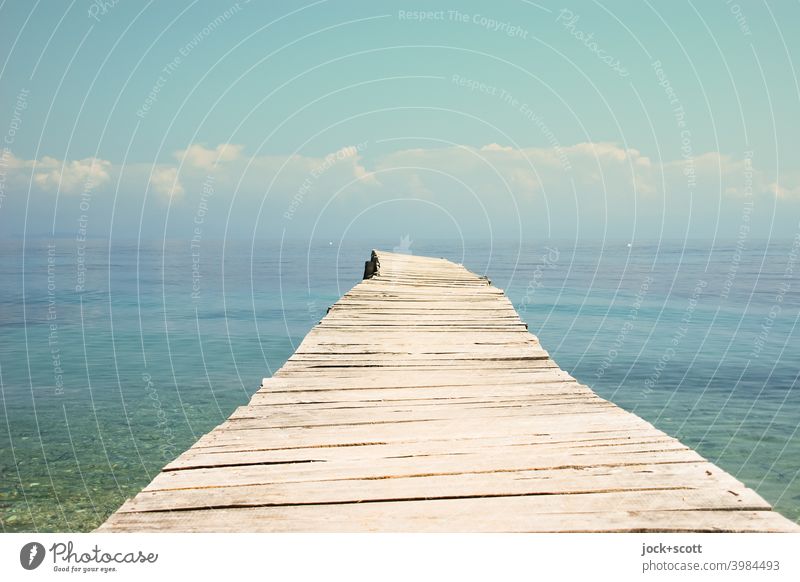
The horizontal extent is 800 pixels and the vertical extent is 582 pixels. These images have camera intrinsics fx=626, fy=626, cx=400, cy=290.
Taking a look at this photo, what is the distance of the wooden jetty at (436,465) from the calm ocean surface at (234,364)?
7.25 meters

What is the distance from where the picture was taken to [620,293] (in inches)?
1697

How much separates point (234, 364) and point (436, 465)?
19.9 meters

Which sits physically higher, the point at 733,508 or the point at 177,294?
the point at 733,508

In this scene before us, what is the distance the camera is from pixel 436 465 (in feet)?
13.3

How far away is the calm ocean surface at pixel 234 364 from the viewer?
1274 centimetres

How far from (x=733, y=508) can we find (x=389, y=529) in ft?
6.12
